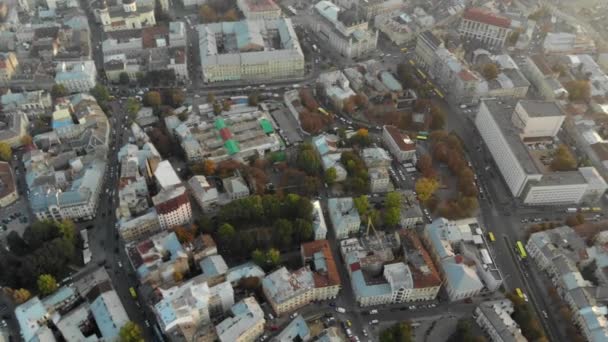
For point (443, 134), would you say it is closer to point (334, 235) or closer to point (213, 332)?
point (334, 235)

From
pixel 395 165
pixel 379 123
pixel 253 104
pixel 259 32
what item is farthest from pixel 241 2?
pixel 395 165

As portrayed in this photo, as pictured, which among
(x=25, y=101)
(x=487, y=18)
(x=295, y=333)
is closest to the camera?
(x=295, y=333)

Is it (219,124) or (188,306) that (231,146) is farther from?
(188,306)

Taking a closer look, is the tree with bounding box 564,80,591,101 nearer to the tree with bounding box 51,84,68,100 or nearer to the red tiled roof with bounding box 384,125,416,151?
the red tiled roof with bounding box 384,125,416,151

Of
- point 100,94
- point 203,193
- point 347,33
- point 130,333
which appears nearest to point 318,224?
point 203,193

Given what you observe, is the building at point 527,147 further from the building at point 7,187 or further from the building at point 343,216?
the building at point 7,187

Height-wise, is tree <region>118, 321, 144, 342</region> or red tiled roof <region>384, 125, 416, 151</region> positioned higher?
red tiled roof <region>384, 125, 416, 151</region>

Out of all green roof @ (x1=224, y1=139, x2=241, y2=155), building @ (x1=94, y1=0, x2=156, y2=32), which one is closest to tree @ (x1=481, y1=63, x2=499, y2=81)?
green roof @ (x1=224, y1=139, x2=241, y2=155)
